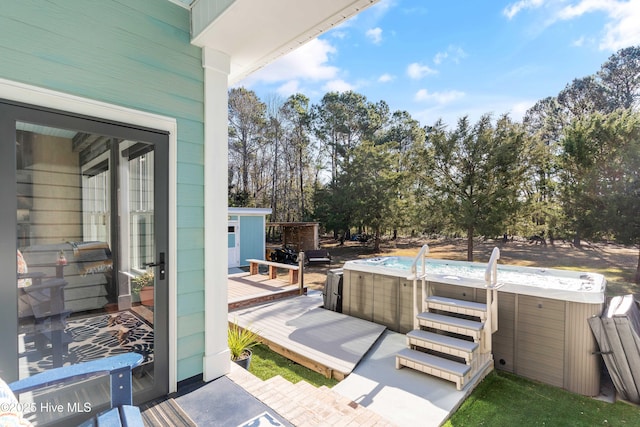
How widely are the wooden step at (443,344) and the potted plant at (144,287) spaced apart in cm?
307

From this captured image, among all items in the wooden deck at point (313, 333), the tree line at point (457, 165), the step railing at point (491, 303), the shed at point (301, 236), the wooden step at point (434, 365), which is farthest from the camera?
the shed at point (301, 236)

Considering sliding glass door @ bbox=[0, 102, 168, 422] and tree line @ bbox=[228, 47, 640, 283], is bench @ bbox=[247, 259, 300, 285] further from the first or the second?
tree line @ bbox=[228, 47, 640, 283]

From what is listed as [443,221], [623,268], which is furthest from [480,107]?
[623,268]

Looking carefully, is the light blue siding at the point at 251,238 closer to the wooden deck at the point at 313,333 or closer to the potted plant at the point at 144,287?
the wooden deck at the point at 313,333

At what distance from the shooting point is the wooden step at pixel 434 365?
325 cm

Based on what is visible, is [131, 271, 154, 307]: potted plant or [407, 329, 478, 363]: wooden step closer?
[131, 271, 154, 307]: potted plant

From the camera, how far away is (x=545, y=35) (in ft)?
31.9

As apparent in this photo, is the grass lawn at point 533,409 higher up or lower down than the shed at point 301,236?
lower down

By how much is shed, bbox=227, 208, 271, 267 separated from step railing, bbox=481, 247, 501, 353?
877 cm

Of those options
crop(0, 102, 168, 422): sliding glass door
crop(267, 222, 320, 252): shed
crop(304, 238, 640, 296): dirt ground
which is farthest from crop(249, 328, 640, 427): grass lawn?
crop(267, 222, 320, 252): shed

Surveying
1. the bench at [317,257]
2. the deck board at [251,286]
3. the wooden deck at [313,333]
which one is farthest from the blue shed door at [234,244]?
the wooden deck at [313,333]

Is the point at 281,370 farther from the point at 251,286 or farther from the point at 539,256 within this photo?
the point at 539,256

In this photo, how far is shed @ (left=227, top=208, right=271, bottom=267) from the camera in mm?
11125

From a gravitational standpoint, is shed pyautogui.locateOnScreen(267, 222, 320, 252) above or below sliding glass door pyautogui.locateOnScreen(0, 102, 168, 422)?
below
